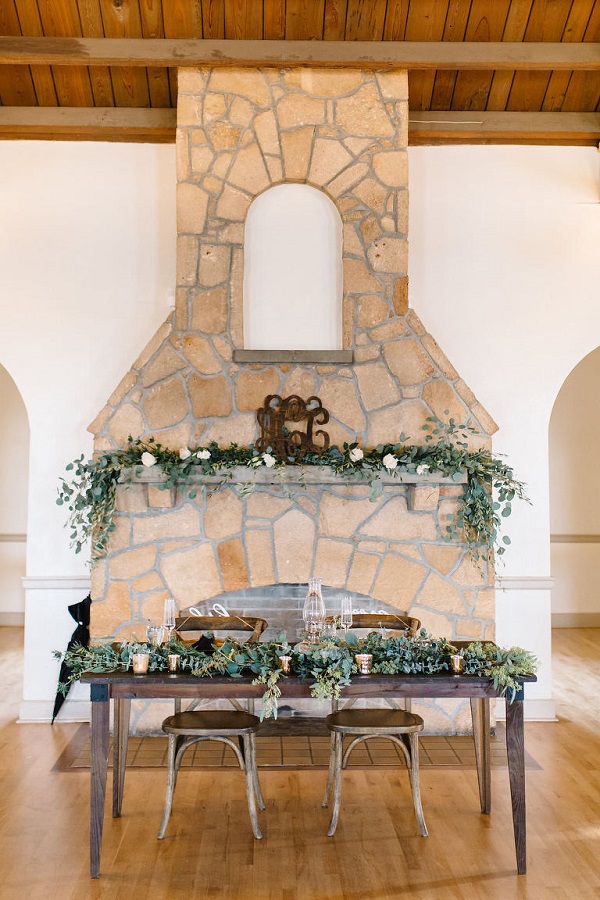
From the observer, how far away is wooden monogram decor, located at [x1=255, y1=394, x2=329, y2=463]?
4.73 meters

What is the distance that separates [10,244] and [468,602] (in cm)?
360

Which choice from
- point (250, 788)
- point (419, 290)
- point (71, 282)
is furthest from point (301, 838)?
point (71, 282)

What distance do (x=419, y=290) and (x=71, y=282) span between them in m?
2.24

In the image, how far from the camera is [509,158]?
5359mm

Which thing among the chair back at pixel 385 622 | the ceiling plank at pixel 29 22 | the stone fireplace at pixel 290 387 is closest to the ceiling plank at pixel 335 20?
the stone fireplace at pixel 290 387

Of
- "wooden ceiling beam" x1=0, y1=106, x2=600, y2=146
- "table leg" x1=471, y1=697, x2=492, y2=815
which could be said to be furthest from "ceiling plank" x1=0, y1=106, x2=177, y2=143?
"table leg" x1=471, y1=697, x2=492, y2=815

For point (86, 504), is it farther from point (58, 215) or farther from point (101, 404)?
point (58, 215)

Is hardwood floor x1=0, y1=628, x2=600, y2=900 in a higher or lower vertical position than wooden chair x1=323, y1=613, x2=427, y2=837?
lower

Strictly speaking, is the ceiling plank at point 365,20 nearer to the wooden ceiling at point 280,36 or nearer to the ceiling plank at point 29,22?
the wooden ceiling at point 280,36

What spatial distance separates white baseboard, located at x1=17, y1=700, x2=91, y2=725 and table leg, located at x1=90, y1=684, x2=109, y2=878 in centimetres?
208

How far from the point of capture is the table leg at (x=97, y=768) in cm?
293

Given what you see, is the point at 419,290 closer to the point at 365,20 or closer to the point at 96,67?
the point at 365,20

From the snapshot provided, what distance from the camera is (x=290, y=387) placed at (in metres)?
4.81

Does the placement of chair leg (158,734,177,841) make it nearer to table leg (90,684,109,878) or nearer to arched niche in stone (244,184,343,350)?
table leg (90,684,109,878)
